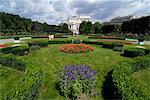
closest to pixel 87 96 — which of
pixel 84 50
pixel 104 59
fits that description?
pixel 104 59

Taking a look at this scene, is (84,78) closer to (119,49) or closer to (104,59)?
(104,59)

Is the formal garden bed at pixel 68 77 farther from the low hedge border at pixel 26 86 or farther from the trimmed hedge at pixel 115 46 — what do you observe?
the trimmed hedge at pixel 115 46

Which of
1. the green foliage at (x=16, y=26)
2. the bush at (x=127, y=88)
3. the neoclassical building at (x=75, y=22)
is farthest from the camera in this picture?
the neoclassical building at (x=75, y=22)

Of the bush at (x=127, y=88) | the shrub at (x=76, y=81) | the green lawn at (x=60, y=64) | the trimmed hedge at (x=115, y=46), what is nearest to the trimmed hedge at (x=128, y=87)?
the bush at (x=127, y=88)

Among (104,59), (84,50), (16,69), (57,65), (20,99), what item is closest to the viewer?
(20,99)

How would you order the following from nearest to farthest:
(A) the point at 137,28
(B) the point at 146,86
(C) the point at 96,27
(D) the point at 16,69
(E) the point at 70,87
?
(E) the point at 70,87
(B) the point at 146,86
(D) the point at 16,69
(A) the point at 137,28
(C) the point at 96,27

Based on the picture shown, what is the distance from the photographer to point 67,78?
10.7 m

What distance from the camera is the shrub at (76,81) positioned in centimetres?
1028

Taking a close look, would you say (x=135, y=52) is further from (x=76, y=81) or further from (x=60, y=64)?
(x=76, y=81)

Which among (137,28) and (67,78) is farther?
(137,28)

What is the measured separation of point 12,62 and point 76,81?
882cm

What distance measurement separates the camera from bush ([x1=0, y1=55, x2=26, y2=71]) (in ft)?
51.8

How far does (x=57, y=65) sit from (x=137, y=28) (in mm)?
61004

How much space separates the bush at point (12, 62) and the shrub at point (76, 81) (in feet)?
18.8
